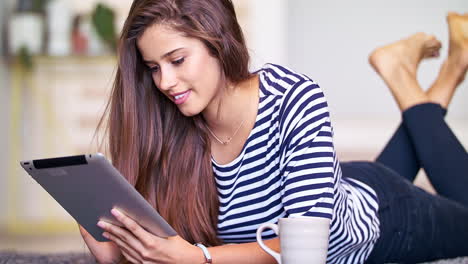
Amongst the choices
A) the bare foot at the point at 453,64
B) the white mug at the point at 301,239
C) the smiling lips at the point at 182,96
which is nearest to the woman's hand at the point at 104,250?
the smiling lips at the point at 182,96

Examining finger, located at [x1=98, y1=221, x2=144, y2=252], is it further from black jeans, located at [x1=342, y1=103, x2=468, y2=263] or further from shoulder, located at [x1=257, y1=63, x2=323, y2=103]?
black jeans, located at [x1=342, y1=103, x2=468, y2=263]

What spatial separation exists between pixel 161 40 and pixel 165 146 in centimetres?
28

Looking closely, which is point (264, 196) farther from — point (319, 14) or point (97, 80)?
point (319, 14)

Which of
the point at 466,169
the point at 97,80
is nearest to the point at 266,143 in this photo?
the point at 466,169

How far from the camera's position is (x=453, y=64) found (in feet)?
6.37

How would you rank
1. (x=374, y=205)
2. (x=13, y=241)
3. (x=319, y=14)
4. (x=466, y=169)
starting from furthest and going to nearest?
Answer: 1. (x=319, y=14)
2. (x=13, y=241)
3. (x=466, y=169)
4. (x=374, y=205)

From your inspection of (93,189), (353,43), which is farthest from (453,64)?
(353,43)

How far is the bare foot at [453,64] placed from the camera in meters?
1.88

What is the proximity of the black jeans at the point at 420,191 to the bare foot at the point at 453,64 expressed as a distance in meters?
0.07

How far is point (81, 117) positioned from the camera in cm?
330

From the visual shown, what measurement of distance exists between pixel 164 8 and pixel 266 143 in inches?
12.8

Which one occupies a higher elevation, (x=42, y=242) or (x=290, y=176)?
(x=290, y=176)

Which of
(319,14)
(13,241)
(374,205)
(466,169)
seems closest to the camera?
(374,205)

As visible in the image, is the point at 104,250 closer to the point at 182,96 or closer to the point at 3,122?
the point at 182,96
